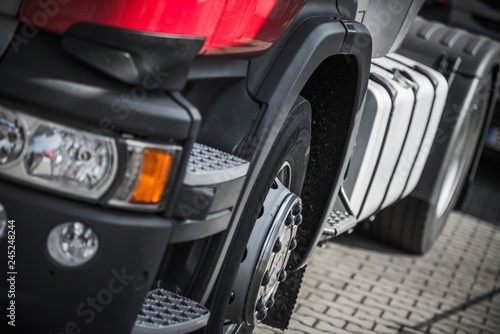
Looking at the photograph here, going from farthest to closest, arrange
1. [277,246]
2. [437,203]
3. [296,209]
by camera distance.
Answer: [437,203] → [296,209] → [277,246]

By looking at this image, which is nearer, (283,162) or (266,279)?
(283,162)

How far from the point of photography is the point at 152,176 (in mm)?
2377

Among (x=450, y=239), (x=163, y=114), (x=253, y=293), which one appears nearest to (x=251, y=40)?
(x=163, y=114)

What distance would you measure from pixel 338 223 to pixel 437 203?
208 centimetres

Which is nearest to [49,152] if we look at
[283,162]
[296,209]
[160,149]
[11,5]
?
[160,149]

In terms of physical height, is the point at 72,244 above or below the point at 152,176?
below

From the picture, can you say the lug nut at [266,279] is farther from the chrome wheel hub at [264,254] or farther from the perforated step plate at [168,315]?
the perforated step plate at [168,315]

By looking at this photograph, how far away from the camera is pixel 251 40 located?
275 centimetres

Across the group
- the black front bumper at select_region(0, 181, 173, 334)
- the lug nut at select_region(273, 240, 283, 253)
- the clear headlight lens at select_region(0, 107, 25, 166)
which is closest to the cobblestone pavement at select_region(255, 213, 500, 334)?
the lug nut at select_region(273, 240, 283, 253)

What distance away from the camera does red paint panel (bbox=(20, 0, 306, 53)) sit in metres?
2.30

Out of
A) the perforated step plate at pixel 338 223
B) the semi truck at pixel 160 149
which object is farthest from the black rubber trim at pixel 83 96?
the perforated step plate at pixel 338 223

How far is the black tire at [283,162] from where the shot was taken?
3.01m

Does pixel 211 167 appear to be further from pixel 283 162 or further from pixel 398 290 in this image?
pixel 398 290

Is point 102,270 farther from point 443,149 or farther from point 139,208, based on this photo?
point 443,149
